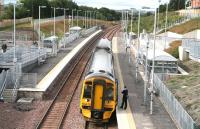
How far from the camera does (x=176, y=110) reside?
2692 cm

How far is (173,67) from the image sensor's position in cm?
4275

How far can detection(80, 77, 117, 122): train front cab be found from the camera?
27.1 m

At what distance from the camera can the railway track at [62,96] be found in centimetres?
2856

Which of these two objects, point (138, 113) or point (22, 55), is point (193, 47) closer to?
point (22, 55)

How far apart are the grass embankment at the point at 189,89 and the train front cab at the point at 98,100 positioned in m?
4.99

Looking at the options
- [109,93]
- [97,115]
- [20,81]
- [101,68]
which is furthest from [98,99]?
[20,81]

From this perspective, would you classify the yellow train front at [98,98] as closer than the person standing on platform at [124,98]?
Yes

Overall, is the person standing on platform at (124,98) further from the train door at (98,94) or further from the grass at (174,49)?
the grass at (174,49)

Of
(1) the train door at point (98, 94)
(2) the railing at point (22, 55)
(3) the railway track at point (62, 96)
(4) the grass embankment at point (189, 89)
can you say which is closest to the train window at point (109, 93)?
(1) the train door at point (98, 94)

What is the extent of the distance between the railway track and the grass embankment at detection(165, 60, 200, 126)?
782cm

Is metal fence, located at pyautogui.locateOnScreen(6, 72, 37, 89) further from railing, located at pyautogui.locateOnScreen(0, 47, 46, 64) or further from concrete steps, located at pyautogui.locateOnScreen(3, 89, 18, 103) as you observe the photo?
railing, located at pyautogui.locateOnScreen(0, 47, 46, 64)

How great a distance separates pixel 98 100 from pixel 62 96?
9.78 m

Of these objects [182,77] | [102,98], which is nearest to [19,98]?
[102,98]

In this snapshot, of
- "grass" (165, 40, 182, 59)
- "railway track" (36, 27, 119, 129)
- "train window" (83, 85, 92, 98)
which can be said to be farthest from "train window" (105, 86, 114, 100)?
"grass" (165, 40, 182, 59)
